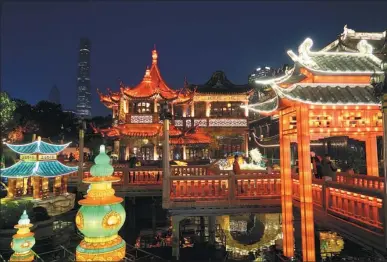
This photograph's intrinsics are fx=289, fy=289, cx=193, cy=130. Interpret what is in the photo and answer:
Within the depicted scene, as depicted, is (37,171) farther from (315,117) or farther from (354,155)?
(354,155)

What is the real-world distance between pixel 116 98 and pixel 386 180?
24.4 m

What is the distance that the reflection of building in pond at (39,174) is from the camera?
Result: 15.1 meters

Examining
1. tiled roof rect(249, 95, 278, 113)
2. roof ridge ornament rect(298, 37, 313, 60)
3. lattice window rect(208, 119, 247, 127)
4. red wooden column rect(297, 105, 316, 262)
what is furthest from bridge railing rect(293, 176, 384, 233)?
lattice window rect(208, 119, 247, 127)

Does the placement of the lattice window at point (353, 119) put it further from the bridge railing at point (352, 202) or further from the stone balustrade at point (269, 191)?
the bridge railing at point (352, 202)

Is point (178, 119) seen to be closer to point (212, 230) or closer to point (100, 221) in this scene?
point (212, 230)

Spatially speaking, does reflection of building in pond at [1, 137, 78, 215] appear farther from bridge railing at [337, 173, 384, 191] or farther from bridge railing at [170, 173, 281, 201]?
bridge railing at [337, 173, 384, 191]

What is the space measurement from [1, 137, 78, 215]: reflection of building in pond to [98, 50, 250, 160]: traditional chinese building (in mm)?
7822

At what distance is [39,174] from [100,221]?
40.4ft

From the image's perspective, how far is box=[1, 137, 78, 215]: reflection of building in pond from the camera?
15053mm

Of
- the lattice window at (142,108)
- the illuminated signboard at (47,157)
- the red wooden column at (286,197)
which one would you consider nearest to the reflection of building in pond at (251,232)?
the red wooden column at (286,197)

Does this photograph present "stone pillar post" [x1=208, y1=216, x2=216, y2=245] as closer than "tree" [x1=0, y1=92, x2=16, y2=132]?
Yes

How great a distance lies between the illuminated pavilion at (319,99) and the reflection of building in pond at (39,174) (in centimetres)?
1265

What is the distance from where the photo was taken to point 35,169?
1515 cm

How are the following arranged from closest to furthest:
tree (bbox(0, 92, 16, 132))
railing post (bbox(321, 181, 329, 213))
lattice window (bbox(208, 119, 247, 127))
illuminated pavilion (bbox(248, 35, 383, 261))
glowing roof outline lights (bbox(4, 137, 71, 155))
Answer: illuminated pavilion (bbox(248, 35, 383, 261)) < railing post (bbox(321, 181, 329, 213)) < glowing roof outline lights (bbox(4, 137, 71, 155)) < tree (bbox(0, 92, 16, 132)) < lattice window (bbox(208, 119, 247, 127))
